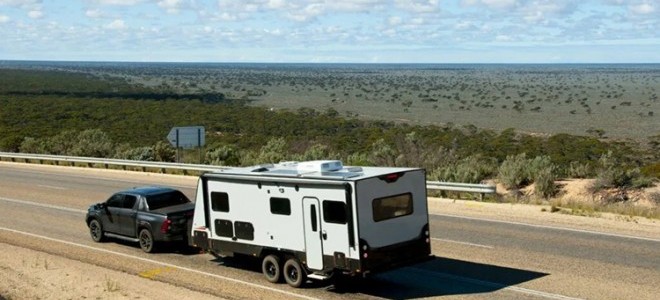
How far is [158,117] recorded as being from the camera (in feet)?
282

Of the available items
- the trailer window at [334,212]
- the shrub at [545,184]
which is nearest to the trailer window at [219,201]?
the trailer window at [334,212]

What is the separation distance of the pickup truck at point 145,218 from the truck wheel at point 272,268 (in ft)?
10.7

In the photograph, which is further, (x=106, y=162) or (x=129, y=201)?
(x=106, y=162)

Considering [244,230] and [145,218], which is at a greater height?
[244,230]

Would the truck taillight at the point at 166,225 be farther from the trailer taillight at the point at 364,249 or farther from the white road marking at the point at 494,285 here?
the trailer taillight at the point at 364,249

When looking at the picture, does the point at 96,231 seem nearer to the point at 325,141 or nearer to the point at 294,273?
the point at 294,273

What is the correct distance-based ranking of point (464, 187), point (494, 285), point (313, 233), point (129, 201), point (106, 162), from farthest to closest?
point (106, 162), point (464, 187), point (129, 201), point (494, 285), point (313, 233)

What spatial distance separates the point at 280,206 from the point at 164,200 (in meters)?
5.52

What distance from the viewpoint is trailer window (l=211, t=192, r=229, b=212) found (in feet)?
52.3

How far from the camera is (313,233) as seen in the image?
14297 millimetres

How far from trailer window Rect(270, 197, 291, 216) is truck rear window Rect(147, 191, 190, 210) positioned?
5194mm

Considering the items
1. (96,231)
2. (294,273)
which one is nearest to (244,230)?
(294,273)

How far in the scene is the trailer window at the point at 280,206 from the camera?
14781mm

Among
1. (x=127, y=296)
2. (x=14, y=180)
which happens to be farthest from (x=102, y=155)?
(x=127, y=296)
